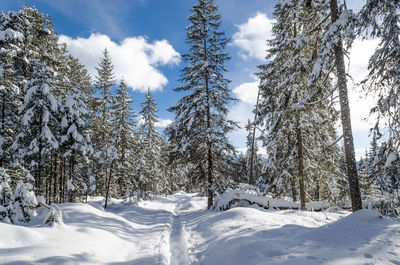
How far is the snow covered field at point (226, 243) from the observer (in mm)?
4746

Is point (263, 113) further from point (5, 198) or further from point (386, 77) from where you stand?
point (5, 198)

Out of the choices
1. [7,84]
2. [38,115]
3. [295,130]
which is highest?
[7,84]

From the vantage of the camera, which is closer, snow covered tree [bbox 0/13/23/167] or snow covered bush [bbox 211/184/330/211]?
snow covered tree [bbox 0/13/23/167]

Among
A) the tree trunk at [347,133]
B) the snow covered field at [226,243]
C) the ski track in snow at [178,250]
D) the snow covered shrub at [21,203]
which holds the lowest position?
the ski track in snow at [178,250]

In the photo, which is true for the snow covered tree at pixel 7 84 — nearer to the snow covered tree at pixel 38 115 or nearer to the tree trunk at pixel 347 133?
the snow covered tree at pixel 38 115

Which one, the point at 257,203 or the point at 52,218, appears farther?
→ the point at 257,203

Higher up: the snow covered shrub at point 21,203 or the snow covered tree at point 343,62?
the snow covered tree at point 343,62

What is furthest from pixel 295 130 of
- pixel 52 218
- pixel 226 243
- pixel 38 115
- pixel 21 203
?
pixel 38 115

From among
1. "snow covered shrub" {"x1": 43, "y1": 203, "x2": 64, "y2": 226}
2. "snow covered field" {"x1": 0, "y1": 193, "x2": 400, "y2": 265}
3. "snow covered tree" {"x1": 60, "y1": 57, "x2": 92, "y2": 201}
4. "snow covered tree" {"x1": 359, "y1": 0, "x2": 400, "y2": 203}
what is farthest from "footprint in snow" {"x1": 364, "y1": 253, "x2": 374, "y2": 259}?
"snow covered tree" {"x1": 60, "y1": 57, "x2": 92, "y2": 201}

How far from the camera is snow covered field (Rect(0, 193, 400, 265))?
4746mm

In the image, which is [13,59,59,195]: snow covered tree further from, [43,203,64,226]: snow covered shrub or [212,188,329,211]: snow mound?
[212,188,329,211]: snow mound

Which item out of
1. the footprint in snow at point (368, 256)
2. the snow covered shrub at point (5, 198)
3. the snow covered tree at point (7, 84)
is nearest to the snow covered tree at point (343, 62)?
the footprint in snow at point (368, 256)

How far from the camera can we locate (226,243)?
7176 mm

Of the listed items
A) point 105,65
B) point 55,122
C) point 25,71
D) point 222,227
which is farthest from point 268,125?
point 105,65
